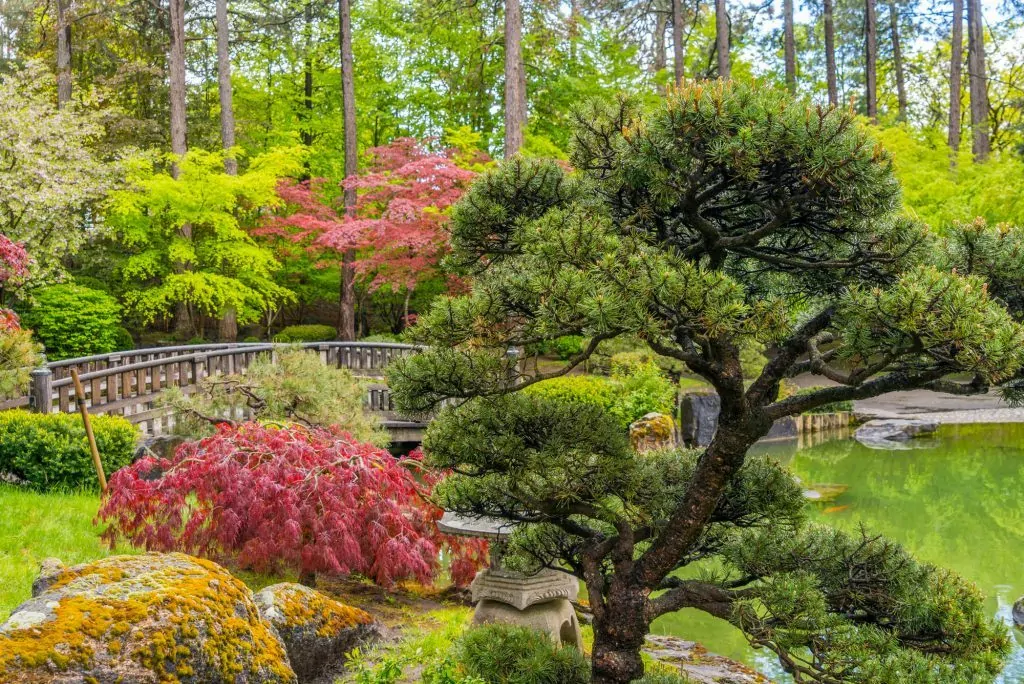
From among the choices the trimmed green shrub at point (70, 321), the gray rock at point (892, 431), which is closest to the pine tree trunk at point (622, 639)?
the gray rock at point (892, 431)

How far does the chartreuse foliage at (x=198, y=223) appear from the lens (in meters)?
17.2

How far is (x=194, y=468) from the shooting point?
6469 millimetres

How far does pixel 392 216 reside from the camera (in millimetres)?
16891

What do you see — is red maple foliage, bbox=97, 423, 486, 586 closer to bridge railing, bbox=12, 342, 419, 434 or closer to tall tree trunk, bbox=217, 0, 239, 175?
bridge railing, bbox=12, 342, 419, 434

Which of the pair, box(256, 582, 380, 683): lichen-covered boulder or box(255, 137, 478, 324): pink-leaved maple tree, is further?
box(255, 137, 478, 324): pink-leaved maple tree

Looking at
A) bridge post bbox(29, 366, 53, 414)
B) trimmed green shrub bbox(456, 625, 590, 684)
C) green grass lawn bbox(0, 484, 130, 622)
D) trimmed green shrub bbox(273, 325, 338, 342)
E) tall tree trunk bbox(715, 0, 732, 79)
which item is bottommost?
trimmed green shrub bbox(456, 625, 590, 684)

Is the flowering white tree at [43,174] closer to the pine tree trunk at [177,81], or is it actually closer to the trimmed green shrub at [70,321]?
the trimmed green shrub at [70,321]

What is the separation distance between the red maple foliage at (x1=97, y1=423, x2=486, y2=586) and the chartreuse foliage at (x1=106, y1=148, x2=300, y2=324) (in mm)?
11368

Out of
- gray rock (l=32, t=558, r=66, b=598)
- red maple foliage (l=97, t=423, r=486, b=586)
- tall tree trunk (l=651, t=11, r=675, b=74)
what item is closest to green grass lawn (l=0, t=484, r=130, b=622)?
red maple foliage (l=97, t=423, r=486, b=586)

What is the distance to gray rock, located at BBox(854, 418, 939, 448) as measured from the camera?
1612 centimetres

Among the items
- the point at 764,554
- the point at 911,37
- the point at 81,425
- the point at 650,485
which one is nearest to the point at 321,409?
the point at 81,425

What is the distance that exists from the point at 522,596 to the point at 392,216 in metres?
12.3

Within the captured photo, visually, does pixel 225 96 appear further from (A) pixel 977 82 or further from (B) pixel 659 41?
(A) pixel 977 82

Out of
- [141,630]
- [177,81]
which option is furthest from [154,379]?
[177,81]
